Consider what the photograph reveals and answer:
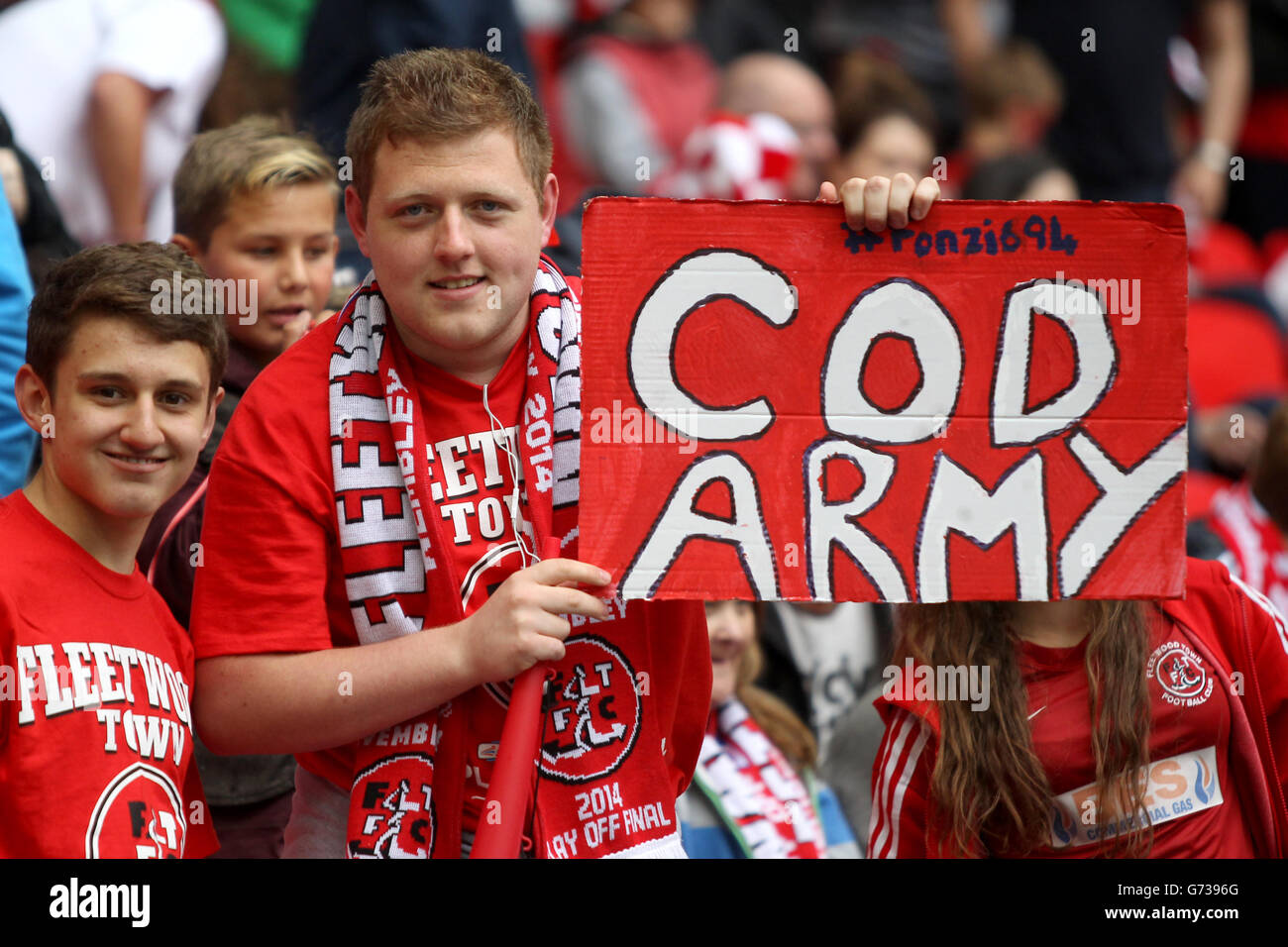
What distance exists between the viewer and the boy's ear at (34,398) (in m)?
2.53

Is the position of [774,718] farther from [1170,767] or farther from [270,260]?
[270,260]

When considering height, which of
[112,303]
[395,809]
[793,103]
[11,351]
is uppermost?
[793,103]

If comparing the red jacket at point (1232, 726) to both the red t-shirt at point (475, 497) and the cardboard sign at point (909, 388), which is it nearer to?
the cardboard sign at point (909, 388)

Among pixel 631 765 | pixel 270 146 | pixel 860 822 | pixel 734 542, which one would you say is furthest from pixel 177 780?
pixel 860 822

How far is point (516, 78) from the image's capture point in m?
2.52

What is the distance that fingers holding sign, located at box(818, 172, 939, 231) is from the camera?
8.02 ft

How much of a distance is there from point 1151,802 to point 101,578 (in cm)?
169

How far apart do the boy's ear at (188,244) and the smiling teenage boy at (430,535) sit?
0.92 metres

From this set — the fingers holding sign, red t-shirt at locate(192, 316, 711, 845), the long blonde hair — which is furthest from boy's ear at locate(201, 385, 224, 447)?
the long blonde hair

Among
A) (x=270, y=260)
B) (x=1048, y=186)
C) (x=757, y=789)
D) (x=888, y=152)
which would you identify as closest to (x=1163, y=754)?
(x=757, y=789)

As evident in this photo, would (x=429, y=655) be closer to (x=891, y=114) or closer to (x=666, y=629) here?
(x=666, y=629)

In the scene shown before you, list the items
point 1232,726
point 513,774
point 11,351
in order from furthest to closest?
point 11,351 → point 1232,726 → point 513,774

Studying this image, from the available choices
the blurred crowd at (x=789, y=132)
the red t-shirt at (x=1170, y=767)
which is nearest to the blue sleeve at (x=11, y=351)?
the blurred crowd at (x=789, y=132)

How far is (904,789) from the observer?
2.70 m
